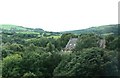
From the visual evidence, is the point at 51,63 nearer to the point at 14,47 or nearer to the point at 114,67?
the point at 114,67

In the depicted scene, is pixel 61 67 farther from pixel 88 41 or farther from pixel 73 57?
pixel 88 41

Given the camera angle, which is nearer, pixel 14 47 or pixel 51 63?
pixel 51 63

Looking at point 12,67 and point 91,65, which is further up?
point 91,65

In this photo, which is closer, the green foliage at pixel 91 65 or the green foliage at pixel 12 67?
the green foliage at pixel 91 65

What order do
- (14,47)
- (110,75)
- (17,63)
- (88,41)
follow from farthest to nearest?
(14,47) → (88,41) → (17,63) → (110,75)

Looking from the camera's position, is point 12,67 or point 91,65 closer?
point 91,65

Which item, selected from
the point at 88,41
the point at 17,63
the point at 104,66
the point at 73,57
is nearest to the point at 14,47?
the point at 88,41

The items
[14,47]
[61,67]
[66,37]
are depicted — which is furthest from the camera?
[66,37]

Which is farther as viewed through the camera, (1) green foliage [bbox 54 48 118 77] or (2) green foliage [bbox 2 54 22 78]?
(2) green foliage [bbox 2 54 22 78]

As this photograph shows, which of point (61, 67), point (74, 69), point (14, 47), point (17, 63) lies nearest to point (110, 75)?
point (74, 69)
